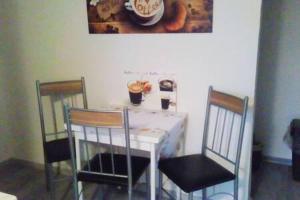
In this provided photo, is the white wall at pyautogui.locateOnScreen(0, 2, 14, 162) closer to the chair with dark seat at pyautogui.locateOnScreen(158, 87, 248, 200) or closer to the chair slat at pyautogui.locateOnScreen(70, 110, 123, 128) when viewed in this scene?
the chair slat at pyautogui.locateOnScreen(70, 110, 123, 128)

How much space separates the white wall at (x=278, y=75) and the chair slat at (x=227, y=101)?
1.12 meters

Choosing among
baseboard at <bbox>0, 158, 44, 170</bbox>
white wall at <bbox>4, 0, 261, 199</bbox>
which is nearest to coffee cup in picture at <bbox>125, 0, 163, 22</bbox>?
white wall at <bbox>4, 0, 261, 199</bbox>

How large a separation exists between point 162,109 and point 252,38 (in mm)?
854

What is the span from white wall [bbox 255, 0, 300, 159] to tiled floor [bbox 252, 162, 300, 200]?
0.20 m

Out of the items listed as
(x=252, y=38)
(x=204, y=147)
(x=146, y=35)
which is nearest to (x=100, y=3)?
(x=146, y=35)

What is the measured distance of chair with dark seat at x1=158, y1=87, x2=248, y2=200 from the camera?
1850 millimetres

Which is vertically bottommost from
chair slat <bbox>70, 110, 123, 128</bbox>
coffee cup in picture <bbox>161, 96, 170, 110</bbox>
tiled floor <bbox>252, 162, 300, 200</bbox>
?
tiled floor <bbox>252, 162, 300, 200</bbox>

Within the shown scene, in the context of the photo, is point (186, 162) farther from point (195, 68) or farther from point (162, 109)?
point (195, 68)

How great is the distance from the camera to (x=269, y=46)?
2.92m

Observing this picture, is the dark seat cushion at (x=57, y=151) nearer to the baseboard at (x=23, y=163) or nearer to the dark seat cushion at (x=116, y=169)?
the dark seat cushion at (x=116, y=169)

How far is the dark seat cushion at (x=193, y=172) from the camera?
1.80m

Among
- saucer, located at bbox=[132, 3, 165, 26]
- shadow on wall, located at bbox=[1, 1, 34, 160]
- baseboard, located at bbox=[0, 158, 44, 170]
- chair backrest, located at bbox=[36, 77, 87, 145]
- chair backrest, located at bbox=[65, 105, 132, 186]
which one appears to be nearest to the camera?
chair backrest, located at bbox=[65, 105, 132, 186]

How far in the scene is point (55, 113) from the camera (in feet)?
9.29

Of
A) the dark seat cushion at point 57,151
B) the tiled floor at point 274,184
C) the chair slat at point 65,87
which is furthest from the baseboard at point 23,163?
the tiled floor at point 274,184
